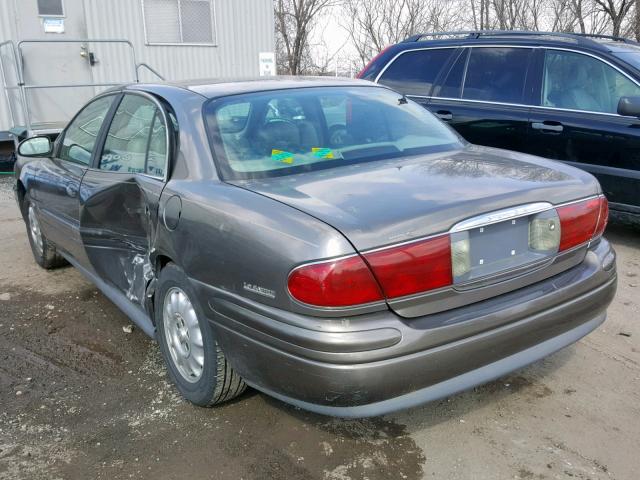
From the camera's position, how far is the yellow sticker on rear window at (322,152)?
2.96m

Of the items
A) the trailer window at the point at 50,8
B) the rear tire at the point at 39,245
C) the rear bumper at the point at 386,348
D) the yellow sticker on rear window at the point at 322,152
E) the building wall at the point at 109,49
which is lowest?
the rear tire at the point at 39,245

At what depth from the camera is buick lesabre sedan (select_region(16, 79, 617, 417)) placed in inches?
86.1

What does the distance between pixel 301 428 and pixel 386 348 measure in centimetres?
86

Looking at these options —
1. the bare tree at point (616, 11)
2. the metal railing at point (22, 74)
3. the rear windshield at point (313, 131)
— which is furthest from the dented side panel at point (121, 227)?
the bare tree at point (616, 11)

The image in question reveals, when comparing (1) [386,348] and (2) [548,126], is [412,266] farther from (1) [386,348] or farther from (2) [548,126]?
(2) [548,126]

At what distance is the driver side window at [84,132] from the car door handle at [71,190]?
0.17m

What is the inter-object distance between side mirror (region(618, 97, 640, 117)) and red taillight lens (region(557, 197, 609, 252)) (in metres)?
2.39

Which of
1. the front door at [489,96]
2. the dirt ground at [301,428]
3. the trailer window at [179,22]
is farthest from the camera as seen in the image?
the trailer window at [179,22]

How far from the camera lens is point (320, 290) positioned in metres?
2.15

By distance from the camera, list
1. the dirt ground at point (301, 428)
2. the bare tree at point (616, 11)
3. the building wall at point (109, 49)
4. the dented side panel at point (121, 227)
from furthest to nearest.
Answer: the bare tree at point (616, 11)
the building wall at point (109, 49)
the dented side panel at point (121, 227)
the dirt ground at point (301, 428)

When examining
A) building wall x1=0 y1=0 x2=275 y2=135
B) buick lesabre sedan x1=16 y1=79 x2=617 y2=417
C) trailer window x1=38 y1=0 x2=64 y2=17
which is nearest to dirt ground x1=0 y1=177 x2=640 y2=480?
buick lesabre sedan x1=16 y1=79 x2=617 y2=417

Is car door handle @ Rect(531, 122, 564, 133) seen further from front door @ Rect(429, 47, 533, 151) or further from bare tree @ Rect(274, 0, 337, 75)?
bare tree @ Rect(274, 0, 337, 75)

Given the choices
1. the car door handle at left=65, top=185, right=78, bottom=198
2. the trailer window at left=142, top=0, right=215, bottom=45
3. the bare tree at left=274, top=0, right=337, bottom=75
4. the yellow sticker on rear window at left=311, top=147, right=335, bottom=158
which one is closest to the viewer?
the yellow sticker on rear window at left=311, top=147, right=335, bottom=158

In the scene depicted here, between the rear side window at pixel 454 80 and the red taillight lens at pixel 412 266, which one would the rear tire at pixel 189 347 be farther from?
the rear side window at pixel 454 80
